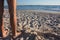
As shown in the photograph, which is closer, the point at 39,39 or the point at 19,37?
the point at 19,37

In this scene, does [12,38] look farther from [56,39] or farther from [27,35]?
[56,39]

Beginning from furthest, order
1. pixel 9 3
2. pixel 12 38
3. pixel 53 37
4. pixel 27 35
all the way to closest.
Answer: pixel 53 37
pixel 27 35
pixel 12 38
pixel 9 3

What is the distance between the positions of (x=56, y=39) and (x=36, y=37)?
0.58m

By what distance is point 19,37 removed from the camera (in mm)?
5254

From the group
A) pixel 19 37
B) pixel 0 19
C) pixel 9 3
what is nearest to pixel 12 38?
pixel 19 37

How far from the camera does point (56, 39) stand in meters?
5.83

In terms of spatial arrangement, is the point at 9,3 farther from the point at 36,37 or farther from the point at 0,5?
the point at 36,37

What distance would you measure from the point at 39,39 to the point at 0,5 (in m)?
1.55

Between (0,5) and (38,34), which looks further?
(38,34)

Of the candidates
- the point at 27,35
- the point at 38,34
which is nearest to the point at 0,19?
the point at 27,35

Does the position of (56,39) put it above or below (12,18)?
below

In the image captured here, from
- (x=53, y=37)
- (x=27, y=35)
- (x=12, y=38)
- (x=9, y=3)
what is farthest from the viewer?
(x=53, y=37)

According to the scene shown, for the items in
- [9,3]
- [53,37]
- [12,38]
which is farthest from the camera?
[53,37]

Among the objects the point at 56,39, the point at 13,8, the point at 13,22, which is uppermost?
the point at 13,8
